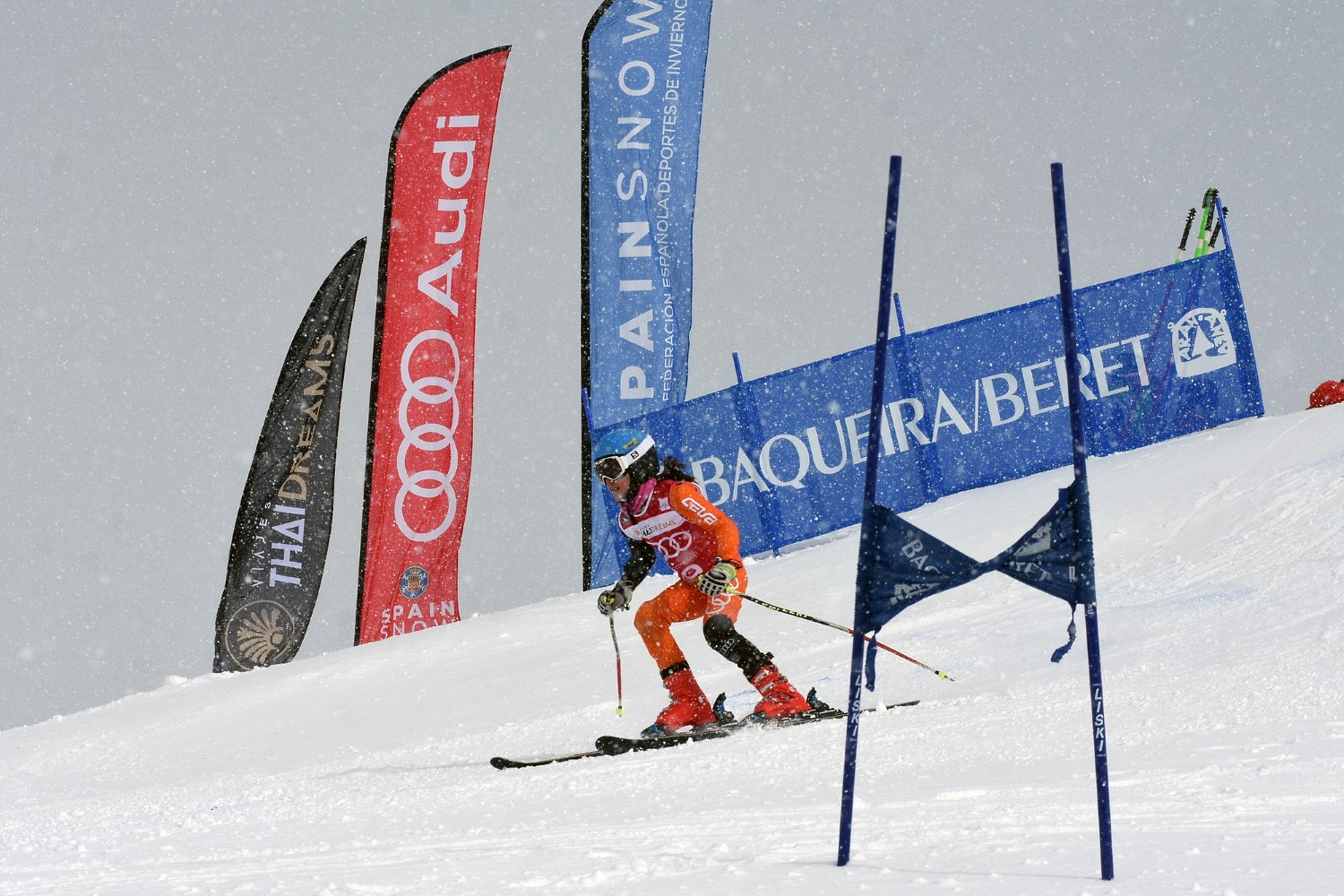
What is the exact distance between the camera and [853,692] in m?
3.67

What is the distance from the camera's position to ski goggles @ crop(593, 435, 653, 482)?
686cm

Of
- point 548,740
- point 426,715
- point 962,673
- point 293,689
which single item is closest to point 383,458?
point 293,689

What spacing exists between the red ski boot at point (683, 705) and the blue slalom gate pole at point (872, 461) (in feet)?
10.6

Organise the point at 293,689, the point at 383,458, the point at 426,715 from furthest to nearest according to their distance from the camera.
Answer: the point at 383,458
the point at 293,689
the point at 426,715

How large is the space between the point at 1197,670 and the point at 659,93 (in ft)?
29.9

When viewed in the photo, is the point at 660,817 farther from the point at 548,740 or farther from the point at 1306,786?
the point at 548,740

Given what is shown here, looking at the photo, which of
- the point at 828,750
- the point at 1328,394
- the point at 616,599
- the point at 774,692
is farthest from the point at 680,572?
the point at 1328,394

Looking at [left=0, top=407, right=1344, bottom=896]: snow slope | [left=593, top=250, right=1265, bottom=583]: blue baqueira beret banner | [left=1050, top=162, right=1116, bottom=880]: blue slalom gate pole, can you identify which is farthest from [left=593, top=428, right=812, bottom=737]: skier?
[left=593, top=250, right=1265, bottom=583]: blue baqueira beret banner

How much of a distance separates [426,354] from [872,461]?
10626 mm

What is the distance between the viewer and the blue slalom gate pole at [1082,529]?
333 centimetres

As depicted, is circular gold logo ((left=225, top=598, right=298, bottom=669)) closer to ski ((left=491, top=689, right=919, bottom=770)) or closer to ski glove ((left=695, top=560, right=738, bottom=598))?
ski ((left=491, top=689, right=919, bottom=770))

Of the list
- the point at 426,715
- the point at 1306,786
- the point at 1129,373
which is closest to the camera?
the point at 1306,786

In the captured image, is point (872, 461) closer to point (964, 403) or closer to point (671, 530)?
point (671, 530)

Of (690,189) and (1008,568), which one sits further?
(690,189)
